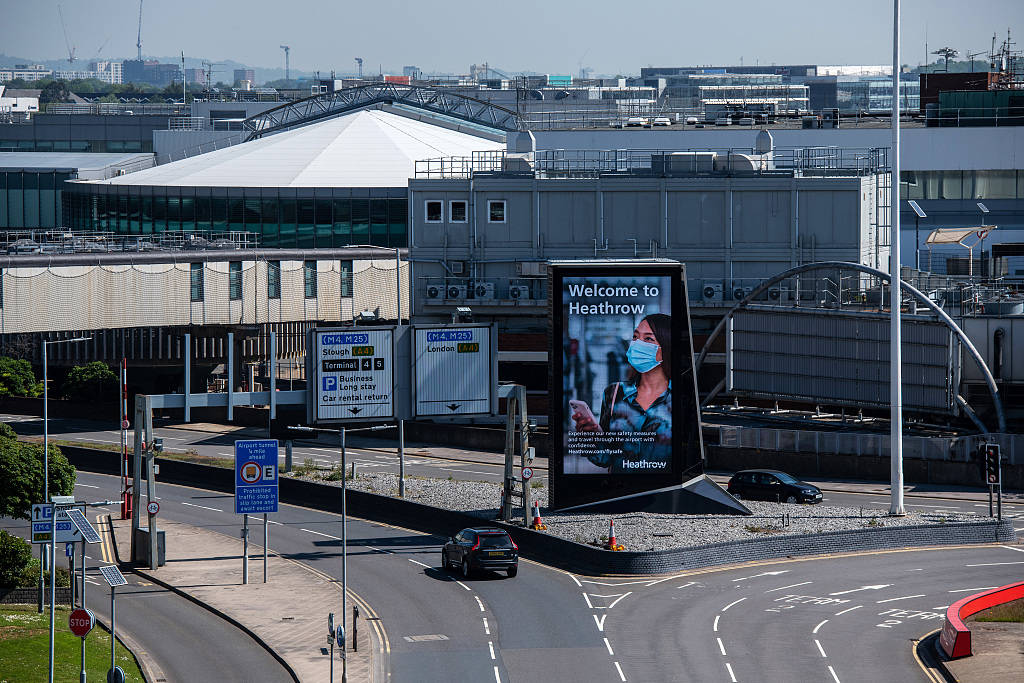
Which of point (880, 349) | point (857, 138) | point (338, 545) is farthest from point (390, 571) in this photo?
point (857, 138)

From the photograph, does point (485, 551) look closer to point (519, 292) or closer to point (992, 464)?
point (992, 464)

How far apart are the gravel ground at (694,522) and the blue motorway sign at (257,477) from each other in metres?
8.91

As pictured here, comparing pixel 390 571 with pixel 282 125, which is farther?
pixel 282 125

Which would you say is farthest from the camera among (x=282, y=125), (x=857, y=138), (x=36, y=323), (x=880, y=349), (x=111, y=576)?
(x=282, y=125)

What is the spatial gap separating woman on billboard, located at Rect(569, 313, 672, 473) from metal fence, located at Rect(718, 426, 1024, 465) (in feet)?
59.5

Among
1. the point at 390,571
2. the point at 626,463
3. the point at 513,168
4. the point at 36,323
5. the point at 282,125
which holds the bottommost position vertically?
the point at 390,571

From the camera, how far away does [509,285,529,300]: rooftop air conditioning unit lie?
8900cm

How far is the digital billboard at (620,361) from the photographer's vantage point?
5697 cm

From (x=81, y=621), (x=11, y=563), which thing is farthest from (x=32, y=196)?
(x=81, y=621)

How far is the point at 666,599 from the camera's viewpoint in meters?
48.2

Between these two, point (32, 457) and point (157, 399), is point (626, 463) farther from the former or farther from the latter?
point (32, 457)

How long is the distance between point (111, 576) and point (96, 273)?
170 feet

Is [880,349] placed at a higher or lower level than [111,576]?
higher

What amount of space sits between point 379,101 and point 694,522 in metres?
111
